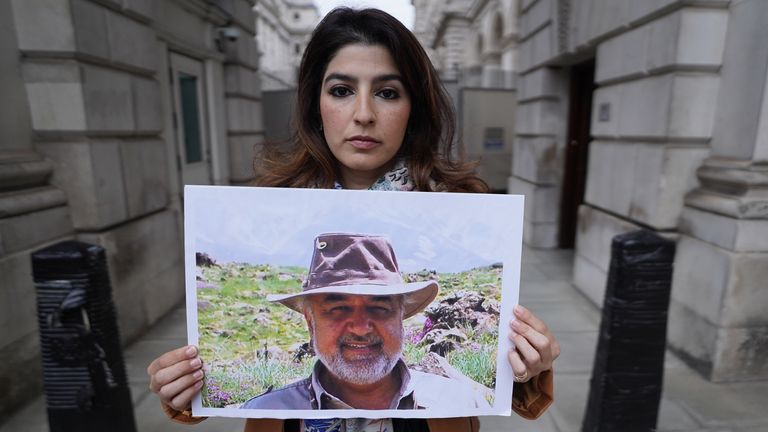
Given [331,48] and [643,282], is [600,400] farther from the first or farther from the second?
[331,48]

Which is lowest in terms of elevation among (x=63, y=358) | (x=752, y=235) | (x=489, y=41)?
(x=63, y=358)

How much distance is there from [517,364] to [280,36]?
4981 centimetres

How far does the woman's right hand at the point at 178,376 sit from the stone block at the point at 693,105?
399cm

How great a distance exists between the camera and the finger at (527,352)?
110 centimetres

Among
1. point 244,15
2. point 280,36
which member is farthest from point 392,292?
point 280,36

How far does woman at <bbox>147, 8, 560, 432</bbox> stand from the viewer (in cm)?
112

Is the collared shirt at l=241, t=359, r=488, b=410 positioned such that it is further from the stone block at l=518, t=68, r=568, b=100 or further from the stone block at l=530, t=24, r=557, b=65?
the stone block at l=518, t=68, r=568, b=100

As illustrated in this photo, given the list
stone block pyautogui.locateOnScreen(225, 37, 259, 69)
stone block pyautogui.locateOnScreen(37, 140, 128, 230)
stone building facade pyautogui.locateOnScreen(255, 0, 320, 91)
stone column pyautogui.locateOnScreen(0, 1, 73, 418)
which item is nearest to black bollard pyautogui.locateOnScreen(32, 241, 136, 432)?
stone column pyautogui.locateOnScreen(0, 1, 73, 418)

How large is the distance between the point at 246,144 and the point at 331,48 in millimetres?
6562

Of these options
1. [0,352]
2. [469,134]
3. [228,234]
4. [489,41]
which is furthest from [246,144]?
[489,41]

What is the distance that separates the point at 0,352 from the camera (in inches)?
109

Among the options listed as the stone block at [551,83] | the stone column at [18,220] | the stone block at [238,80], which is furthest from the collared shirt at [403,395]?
the stone block at [238,80]

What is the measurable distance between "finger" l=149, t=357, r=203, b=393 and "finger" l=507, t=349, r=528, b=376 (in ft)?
2.73

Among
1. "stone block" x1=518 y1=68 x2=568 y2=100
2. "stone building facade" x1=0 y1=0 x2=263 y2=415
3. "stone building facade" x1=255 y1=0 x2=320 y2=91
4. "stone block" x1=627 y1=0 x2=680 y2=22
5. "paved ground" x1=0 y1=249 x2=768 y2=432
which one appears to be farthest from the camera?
"stone building facade" x1=255 y1=0 x2=320 y2=91
